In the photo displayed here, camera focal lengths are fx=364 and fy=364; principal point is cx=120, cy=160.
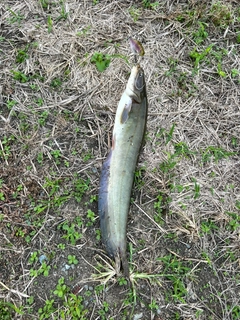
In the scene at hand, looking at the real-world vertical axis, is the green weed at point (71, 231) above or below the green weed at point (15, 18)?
below

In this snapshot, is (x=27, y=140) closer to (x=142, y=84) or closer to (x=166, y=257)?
(x=142, y=84)

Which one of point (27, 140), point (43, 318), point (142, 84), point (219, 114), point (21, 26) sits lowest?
point (43, 318)

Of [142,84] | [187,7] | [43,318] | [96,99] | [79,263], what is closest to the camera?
[43,318]

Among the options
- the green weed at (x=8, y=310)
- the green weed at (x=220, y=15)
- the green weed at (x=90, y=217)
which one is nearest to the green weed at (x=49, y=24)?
the green weed at (x=220, y=15)

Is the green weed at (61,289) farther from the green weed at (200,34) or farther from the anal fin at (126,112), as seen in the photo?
the green weed at (200,34)

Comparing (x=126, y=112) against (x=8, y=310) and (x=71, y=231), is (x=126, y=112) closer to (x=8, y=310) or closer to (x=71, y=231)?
(x=71, y=231)

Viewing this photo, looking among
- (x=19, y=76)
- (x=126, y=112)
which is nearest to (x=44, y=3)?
(x=19, y=76)

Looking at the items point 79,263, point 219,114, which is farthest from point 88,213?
point 219,114
